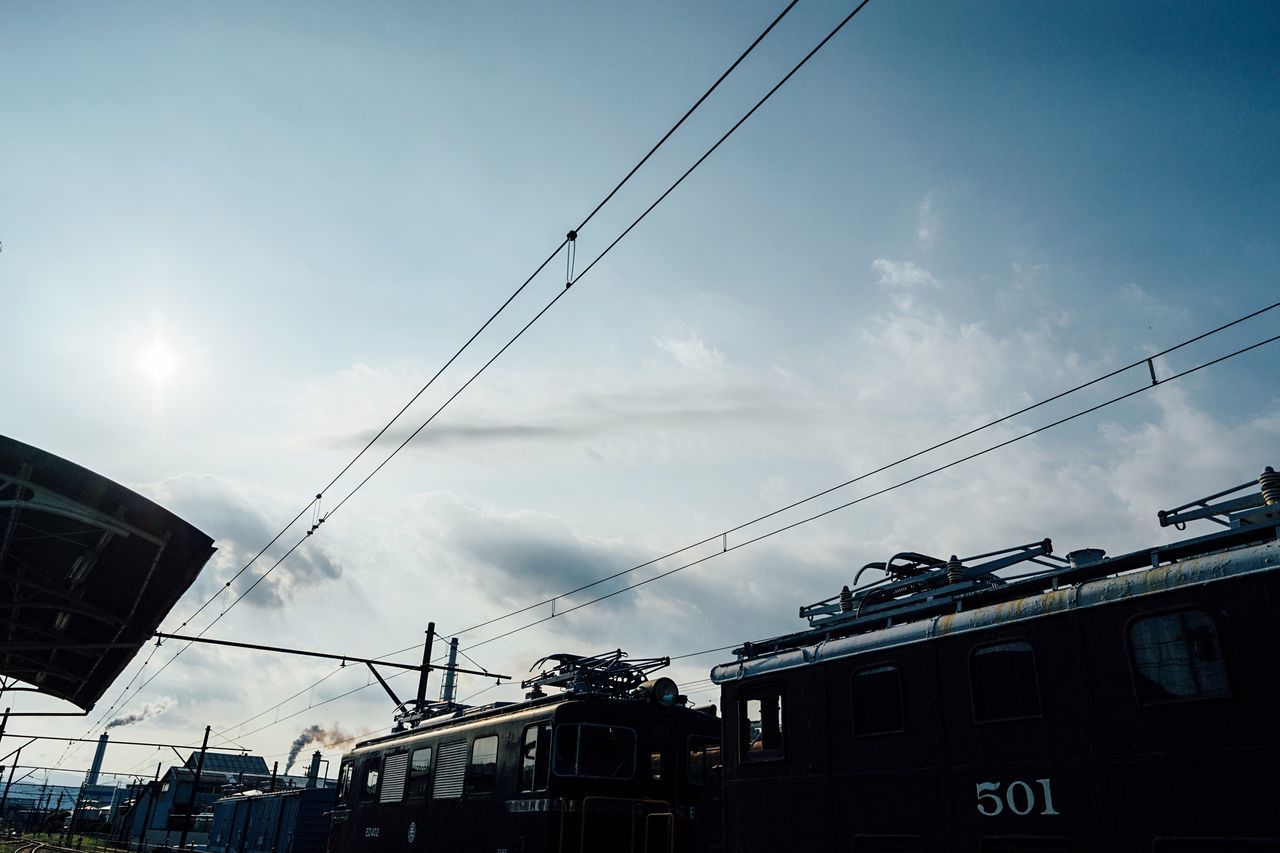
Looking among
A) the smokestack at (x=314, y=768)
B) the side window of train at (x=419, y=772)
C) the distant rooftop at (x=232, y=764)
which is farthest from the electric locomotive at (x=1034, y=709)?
the distant rooftop at (x=232, y=764)

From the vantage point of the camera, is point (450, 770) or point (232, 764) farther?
point (232, 764)

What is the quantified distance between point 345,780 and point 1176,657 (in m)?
20.0

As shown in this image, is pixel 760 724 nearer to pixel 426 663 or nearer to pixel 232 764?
pixel 426 663

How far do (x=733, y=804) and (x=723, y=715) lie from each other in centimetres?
126

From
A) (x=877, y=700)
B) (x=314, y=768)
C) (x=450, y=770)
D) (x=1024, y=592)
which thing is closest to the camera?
(x=1024, y=592)

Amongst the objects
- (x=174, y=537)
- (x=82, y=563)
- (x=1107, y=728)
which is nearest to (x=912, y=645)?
(x=1107, y=728)

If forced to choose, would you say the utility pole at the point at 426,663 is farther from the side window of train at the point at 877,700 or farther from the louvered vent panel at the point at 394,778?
the side window of train at the point at 877,700

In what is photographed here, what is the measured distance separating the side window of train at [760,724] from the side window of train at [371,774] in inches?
457

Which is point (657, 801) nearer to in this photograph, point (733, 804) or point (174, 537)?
point (733, 804)

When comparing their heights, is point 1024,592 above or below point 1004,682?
above

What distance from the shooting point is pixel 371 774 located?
20.4 meters

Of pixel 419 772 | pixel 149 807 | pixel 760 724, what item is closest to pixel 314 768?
pixel 149 807

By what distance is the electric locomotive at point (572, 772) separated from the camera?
46.7 ft

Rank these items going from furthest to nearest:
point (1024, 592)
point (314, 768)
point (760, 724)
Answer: point (314, 768), point (760, 724), point (1024, 592)
